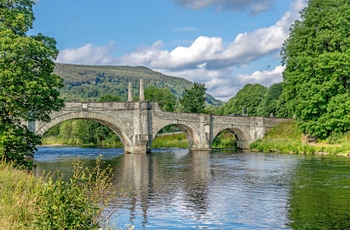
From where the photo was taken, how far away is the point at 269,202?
18422 mm

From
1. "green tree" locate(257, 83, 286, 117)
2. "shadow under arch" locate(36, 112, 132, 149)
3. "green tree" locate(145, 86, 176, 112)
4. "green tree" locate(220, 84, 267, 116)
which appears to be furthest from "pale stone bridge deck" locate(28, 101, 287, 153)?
"green tree" locate(145, 86, 176, 112)

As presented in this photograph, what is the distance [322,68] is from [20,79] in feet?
107

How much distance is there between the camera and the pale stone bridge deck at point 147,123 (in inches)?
1987

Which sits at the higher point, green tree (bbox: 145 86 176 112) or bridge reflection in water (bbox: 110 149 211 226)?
green tree (bbox: 145 86 176 112)

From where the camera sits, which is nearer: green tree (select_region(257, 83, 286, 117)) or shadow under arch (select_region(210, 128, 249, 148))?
shadow under arch (select_region(210, 128, 249, 148))

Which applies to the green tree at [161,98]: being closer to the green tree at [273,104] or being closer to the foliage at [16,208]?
the green tree at [273,104]

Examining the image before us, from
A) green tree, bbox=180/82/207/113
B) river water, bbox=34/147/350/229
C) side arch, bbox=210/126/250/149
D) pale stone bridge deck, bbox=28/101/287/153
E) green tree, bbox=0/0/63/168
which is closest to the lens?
river water, bbox=34/147/350/229

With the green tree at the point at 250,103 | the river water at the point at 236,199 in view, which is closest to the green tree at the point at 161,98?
the green tree at the point at 250,103

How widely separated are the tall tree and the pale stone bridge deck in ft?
48.8

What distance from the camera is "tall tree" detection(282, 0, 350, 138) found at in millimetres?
42500

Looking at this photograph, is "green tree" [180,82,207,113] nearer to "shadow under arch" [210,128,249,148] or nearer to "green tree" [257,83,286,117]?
"green tree" [257,83,286,117]

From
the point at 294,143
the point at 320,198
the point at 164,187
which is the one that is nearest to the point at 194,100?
the point at 294,143

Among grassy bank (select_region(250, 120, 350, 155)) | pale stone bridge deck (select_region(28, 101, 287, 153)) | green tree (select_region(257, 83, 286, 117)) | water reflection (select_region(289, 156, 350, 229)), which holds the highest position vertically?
green tree (select_region(257, 83, 286, 117))

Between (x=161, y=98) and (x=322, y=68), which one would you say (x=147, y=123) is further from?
(x=161, y=98)
